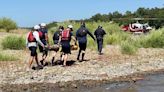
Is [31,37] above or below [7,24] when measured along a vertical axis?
above

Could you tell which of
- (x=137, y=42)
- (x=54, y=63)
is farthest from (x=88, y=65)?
(x=137, y=42)

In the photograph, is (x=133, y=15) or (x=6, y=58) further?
(x=133, y=15)

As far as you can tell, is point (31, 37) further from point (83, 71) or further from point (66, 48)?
point (83, 71)

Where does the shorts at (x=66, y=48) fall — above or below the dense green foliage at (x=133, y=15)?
above

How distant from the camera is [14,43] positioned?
30484 mm

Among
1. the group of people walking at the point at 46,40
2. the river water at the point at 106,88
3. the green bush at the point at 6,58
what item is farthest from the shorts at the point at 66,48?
the green bush at the point at 6,58

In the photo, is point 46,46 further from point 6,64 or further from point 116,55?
point 116,55

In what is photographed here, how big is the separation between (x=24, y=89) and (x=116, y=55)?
11.5 meters

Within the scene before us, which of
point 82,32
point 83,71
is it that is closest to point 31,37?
point 83,71

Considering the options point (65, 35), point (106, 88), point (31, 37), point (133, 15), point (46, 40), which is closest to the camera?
point (106, 88)

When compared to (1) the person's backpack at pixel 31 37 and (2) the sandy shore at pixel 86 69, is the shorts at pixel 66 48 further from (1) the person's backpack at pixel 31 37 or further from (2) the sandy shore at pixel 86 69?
(1) the person's backpack at pixel 31 37

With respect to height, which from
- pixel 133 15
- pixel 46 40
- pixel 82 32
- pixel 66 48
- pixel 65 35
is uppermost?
pixel 65 35

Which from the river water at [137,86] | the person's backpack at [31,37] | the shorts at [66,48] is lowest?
the river water at [137,86]

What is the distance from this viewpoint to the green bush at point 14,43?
1198 inches
